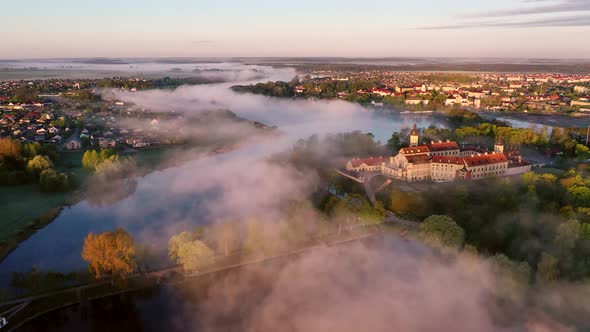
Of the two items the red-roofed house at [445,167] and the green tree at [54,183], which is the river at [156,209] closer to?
the green tree at [54,183]

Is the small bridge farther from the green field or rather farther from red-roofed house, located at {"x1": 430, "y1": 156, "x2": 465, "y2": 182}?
red-roofed house, located at {"x1": 430, "y1": 156, "x2": 465, "y2": 182}

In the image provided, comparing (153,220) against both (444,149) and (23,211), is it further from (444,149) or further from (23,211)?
(444,149)

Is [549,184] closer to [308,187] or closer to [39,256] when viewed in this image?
[308,187]

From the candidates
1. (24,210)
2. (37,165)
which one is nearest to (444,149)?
(24,210)

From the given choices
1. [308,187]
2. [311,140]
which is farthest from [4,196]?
[311,140]

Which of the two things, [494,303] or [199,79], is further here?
[199,79]

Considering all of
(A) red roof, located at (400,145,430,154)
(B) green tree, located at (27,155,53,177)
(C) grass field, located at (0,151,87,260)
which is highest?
(A) red roof, located at (400,145,430,154)

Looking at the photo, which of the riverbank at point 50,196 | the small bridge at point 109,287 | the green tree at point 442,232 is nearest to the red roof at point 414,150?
the green tree at point 442,232

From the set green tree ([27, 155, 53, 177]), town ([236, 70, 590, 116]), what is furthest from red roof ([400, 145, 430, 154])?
town ([236, 70, 590, 116])
